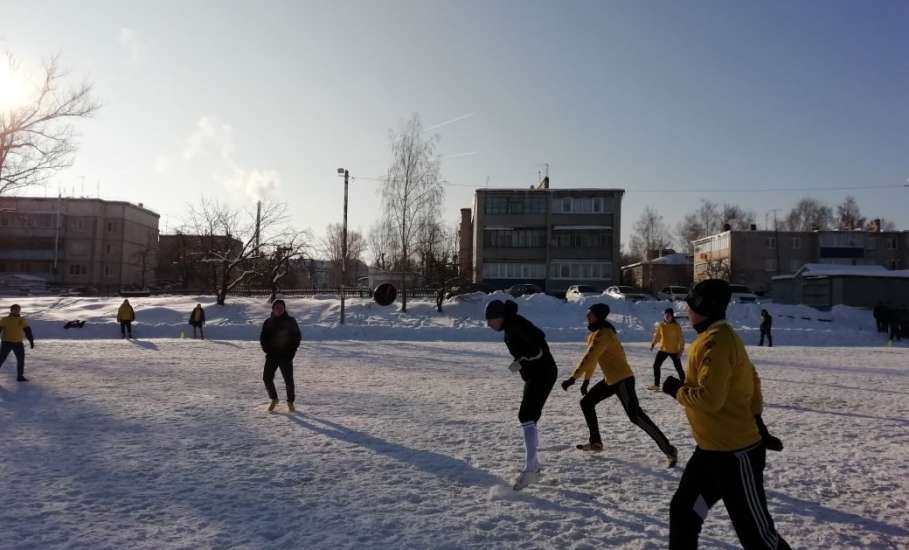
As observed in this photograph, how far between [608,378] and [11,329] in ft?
38.0

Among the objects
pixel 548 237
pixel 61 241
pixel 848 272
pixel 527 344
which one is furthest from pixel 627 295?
pixel 61 241

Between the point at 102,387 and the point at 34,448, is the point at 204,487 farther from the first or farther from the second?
the point at 102,387

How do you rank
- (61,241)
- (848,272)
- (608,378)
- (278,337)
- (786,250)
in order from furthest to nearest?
(61,241) → (786,250) → (848,272) → (278,337) → (608,378)

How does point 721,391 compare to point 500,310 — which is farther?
point 500,310

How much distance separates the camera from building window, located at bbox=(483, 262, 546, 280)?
181ft

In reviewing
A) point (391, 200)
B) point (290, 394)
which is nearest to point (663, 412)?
point (290, 394)

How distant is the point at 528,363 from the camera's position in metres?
5.41

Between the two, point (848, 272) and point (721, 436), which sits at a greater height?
point (848, 272)

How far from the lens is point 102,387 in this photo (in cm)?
1105

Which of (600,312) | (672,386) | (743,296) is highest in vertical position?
(743,296)

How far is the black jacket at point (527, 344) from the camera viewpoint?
5324 mm

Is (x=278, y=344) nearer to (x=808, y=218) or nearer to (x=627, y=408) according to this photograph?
(x=627, y=408)

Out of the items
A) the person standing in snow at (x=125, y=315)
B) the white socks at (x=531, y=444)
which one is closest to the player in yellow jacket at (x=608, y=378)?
the white socks at (x=531, y=444)

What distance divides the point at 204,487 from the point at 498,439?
3.46 m
